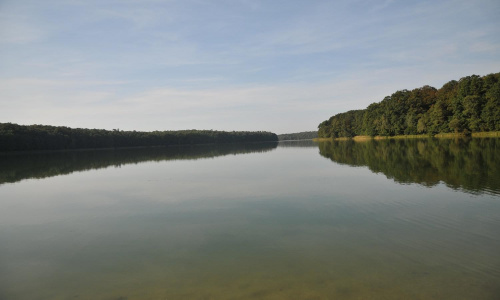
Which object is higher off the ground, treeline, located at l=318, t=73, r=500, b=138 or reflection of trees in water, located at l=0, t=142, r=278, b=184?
treeline, located at l=318, t=73, r=500, b=138

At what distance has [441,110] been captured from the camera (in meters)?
66.9

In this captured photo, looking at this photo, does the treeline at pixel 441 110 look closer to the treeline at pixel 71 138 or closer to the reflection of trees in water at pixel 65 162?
the reflection of trees in water at pixel 65 162

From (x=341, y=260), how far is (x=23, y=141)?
97.4m

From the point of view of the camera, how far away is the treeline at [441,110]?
187 feet

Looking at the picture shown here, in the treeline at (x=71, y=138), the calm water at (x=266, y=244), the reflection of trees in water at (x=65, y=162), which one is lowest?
the calm water at (x=266, y=244)

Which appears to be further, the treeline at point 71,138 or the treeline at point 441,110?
the treeline at point 71,138

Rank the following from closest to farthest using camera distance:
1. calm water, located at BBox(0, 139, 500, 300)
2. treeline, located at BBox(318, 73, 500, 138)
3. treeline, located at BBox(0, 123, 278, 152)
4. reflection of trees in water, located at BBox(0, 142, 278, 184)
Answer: calm water, located at BBox(0, 139, 500, 300)
reflection of trees in water, located at BBox(0, 142, 278, 184)
treeline, located at BBox(318, 73, 500, 138)
treeline, located at BBox(0, 123, 278, 152)

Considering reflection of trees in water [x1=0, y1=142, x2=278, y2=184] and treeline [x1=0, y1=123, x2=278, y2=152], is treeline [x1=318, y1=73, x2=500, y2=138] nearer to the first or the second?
reflection of trees in water [x1=0, y1=142, x2=278, y2=184]

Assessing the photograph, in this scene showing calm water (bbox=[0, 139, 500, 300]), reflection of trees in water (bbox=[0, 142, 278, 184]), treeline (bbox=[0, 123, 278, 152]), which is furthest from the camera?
treeline (bbox=[0, 123, 278, 152])

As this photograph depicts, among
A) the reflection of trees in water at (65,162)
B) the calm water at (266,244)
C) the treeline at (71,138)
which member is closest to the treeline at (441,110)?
the reflection of trees in water at (65,162)

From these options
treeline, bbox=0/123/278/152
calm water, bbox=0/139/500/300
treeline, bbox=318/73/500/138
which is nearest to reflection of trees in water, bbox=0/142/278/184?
treeline, bbox=0/123/278/152

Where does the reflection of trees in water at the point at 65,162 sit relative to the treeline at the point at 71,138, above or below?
below

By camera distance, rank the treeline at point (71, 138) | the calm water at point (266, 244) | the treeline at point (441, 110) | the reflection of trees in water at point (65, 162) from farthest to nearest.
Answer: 1. the treeline at point (71, 138)
2. the treeline at point (441, 110)
3. the reflection of trees in water at point (65, 162)
4. the calm water at point (266, 244)

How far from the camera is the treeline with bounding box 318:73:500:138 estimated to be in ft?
187
